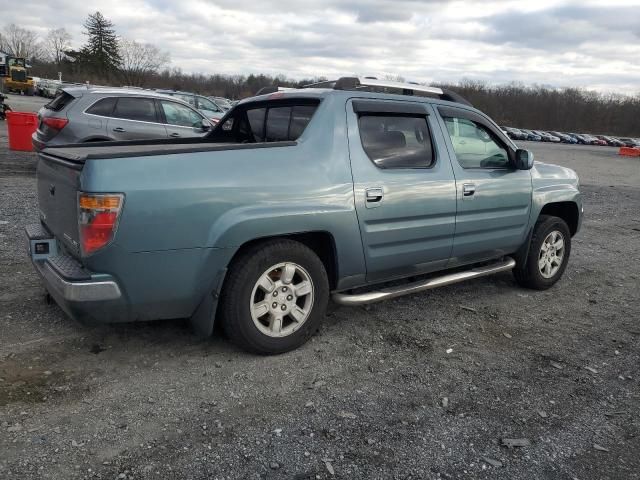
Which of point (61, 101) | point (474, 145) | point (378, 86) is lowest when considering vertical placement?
point (474, 145)

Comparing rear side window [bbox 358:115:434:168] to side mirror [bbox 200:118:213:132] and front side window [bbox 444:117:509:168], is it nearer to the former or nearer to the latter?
front side window [bbox 444:117:509:168]

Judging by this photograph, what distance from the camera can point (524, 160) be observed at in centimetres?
486

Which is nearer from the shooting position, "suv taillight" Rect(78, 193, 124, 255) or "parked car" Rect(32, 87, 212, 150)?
"suv taillight" Rect(78, 193, 124, 255)

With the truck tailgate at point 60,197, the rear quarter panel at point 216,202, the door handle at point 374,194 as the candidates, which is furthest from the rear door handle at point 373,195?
the truck tailgate at point 60,197

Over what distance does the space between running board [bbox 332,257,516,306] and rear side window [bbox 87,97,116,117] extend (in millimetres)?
7426

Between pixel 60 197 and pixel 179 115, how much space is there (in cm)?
780

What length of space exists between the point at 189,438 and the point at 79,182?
1.52 m

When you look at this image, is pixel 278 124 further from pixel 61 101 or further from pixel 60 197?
pixel 61 101

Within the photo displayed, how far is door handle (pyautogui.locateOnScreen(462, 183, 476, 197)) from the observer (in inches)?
174

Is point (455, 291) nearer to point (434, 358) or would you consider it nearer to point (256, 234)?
point (434, 358)

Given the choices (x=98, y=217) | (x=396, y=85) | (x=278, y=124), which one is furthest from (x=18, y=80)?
(x=98, y=217)

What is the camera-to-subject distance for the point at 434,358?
3842 millimetres

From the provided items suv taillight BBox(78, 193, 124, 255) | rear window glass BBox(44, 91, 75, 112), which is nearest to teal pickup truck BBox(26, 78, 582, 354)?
suv taillight BBox(78, 193, 124, 255)

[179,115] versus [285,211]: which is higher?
[179,115]
